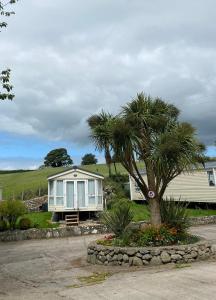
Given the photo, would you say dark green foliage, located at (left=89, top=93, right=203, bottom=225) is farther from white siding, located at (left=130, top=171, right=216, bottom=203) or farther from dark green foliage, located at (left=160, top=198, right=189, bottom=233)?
white siding, located at (left=130, top=171, right=216, bottom=203)

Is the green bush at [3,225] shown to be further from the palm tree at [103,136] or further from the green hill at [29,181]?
the green hill at [29,181]

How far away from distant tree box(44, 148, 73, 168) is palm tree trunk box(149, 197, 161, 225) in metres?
96.7

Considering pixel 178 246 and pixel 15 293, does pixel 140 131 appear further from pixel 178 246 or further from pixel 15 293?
pixel 15 293

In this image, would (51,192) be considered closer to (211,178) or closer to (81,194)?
(81,194)

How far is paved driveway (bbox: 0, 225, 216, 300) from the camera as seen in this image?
8.05 m

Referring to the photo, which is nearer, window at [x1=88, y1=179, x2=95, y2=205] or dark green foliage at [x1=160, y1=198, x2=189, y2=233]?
dark green foliage at [x1=160, y1=198, x2=189, y2=233]

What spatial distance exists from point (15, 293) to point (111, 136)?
619 cm

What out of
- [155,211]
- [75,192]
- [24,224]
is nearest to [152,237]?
[155,211]

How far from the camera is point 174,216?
13.8 m

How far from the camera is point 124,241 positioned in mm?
12961

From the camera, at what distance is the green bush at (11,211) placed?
21.7m

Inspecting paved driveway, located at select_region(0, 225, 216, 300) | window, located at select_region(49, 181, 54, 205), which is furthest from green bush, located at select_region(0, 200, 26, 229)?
window, located at select_region(49, 181, 54, 205)

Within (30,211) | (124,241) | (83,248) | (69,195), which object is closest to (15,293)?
(124,241)

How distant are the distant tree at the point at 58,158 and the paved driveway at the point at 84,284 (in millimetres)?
94563
